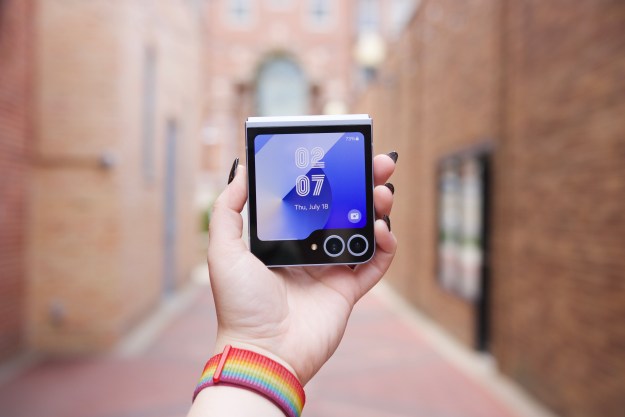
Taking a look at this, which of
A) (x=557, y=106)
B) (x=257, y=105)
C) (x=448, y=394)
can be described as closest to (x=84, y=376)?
(x=448, y=394)

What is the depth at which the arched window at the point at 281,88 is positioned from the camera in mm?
27594

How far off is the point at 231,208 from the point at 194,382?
16.7 ft

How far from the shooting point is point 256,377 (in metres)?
1.27

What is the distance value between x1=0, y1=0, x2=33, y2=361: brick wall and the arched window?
69.2 feet

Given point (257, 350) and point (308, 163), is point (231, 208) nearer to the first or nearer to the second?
point (308, 163)

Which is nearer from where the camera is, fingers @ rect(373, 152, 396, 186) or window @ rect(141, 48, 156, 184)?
fingers @ rect(373, 152, 396, 186)

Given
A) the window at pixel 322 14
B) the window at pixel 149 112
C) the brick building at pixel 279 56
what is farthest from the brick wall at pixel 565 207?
the window at pixel 322 14

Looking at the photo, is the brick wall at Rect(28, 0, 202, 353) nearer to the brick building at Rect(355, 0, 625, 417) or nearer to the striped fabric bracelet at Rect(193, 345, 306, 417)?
the brick building at Rect(355, 0, 625, 417)

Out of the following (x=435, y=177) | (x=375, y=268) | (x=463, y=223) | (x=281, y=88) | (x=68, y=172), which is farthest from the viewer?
(x=281, y=88)

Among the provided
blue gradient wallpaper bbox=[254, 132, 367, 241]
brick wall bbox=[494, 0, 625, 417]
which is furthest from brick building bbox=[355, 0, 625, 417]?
blue gradient wallpaper bbox=[254, 132, 367, 241]

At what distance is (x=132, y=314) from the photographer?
8305mm

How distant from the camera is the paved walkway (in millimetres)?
5238

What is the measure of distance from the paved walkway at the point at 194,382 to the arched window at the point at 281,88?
801 inches

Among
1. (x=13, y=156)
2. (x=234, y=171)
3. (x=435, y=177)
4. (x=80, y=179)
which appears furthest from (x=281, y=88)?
(x=234, y=171)
